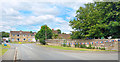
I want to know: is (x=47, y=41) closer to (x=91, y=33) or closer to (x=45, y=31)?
(x=45, y=31)

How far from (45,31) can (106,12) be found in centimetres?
2760

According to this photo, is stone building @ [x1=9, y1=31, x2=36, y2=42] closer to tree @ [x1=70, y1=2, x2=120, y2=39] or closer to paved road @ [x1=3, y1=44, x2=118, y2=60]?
tree @ [x1=70, y1=2, x2=120, y2=39]

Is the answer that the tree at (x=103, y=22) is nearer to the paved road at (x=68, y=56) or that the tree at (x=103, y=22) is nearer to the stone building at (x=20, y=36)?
the paved road at (x=68, y=56)

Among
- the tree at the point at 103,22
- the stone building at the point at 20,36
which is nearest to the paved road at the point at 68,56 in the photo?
the tree at the point at 103,22

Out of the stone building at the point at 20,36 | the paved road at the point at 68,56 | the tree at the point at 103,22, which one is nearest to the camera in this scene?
the paved road at the point at 68,56

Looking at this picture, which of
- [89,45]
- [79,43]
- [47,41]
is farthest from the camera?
[47,41]

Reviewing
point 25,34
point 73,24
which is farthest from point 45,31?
point 25,34

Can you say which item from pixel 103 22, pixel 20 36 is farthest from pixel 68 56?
pixel 20 36

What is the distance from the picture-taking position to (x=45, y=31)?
4472 centimetres

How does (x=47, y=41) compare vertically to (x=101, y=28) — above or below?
below

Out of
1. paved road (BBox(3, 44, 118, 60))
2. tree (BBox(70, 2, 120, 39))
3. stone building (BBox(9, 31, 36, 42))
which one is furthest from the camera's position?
stone building (BBox(9, 31, 36, 42))

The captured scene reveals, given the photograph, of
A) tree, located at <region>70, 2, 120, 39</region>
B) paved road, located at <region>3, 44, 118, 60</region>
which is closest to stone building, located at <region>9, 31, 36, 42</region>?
tree, located at <region>70, 2, 120, 39</region>

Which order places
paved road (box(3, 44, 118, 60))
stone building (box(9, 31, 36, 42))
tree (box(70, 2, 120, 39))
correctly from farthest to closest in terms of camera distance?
1. stone building (box(9, 31, 36, 42))
2. tree (box(70, 2, 120, 39))
3. paved road (box(3, 44, 118, 60))

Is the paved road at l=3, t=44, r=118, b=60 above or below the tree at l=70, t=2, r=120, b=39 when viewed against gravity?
below
